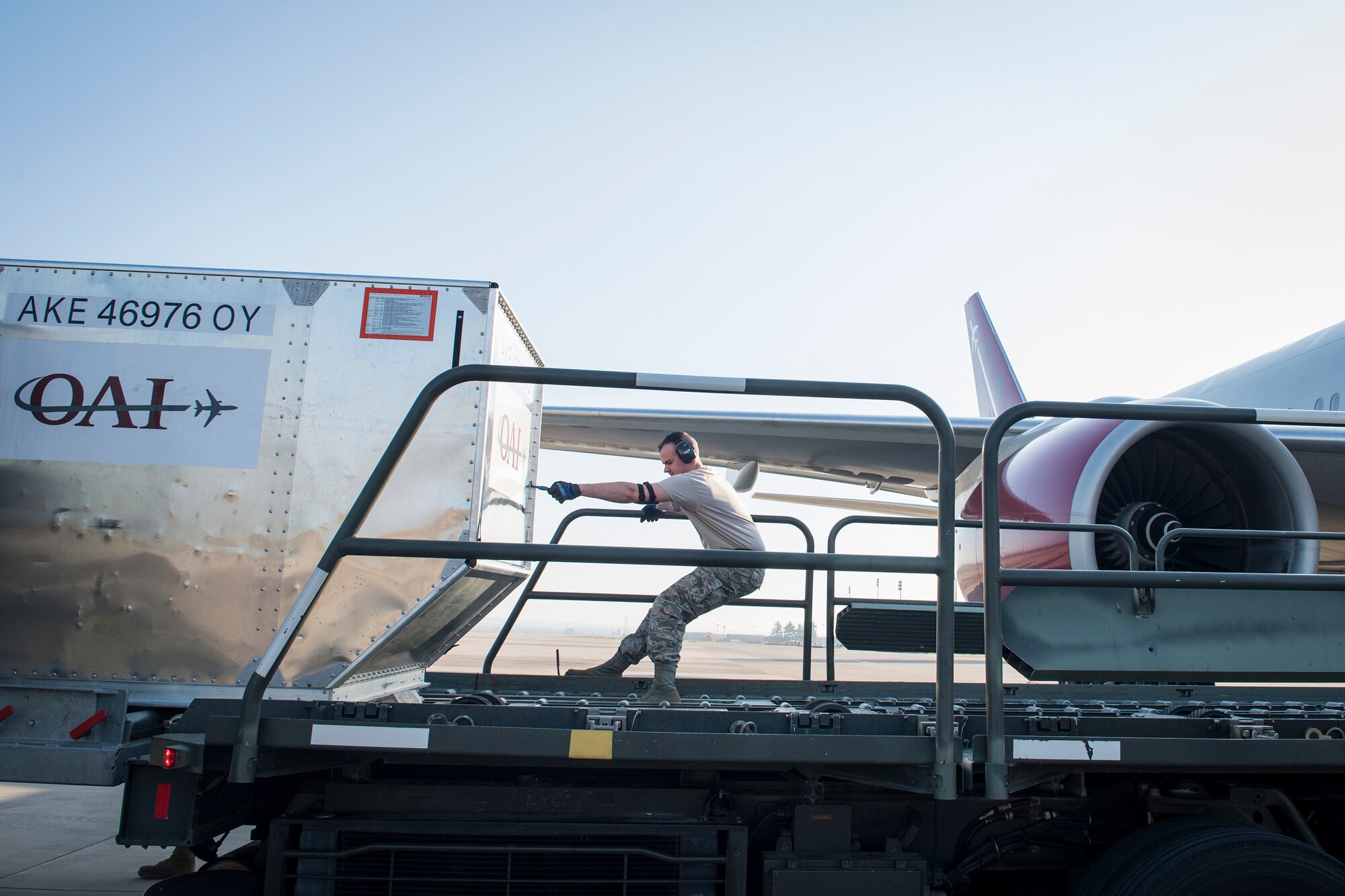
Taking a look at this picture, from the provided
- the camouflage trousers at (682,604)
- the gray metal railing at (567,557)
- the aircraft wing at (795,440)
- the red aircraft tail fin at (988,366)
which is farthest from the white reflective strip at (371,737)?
the red aircraft tail fin at (988,366)

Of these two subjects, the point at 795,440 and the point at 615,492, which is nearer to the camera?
the point at 615,492

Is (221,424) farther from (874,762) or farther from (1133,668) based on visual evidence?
(1133,668)

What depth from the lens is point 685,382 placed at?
239 centimetres

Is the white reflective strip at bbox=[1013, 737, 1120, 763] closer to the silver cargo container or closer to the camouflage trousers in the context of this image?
the camouflage trousers

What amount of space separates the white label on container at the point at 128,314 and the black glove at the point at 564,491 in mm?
1302

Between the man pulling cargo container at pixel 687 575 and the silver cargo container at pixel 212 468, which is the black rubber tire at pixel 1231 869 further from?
the silver cargo container at pixel 212 468

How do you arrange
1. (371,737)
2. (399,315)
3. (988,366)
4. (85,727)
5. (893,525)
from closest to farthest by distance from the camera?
(371,737) → (85,727) → (399,315) → (893,525) → (988,366)

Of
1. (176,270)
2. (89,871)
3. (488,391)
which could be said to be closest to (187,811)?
(488,391)

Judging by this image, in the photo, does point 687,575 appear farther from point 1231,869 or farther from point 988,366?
point 988,366

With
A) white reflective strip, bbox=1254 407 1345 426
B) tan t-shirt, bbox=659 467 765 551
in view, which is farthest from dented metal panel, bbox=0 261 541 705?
white reflective strip, bbox=1254 407 1345 426

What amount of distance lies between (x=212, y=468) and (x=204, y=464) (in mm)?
32

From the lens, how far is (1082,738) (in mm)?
2361

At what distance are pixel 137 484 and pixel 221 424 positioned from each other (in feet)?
1.23

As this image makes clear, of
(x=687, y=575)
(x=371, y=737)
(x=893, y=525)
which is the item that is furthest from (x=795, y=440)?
(x=371, y=737)
